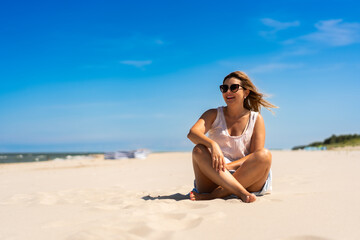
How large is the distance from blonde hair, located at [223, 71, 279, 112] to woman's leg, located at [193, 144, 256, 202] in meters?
1.02

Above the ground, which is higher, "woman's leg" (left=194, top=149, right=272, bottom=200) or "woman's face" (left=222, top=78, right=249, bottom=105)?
"woman's face" (left=222, top=78, right=249, bottom=105)

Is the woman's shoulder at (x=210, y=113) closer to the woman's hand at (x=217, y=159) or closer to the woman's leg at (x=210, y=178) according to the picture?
the woman's leg at (x=210, y=178)

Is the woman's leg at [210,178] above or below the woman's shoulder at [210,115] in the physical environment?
below

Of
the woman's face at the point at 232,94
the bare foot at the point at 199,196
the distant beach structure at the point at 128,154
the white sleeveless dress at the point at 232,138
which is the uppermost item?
the woman's face at the point at 232,94

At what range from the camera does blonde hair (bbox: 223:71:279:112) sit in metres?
4.16

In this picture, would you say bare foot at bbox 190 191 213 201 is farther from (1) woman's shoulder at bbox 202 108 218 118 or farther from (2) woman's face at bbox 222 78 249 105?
(2) woman's face at bbox 222 78 249 105

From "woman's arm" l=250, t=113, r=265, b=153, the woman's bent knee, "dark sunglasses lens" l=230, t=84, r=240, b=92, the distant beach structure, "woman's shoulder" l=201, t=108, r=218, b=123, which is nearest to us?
the woman's bent knee

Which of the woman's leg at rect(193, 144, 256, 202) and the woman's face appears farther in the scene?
the woman's face

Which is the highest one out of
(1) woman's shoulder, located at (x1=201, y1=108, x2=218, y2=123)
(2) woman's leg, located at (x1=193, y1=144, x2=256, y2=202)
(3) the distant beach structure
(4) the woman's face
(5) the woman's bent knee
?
(4) the woman's face

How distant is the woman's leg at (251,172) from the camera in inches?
146

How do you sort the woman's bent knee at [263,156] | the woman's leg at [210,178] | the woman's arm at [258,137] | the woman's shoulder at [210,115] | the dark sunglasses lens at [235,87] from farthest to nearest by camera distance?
the woman's shoulder at [210,115], the dark sunglasses lens at [235,87], the woman's arm at [258,137], the woman's bent knee at [263,156], the woman's leg at [210,178]

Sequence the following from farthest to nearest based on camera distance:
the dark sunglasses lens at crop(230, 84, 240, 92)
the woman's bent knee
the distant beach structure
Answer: the distant beach structure → the dark sunglasses lens at crop(230, 84, 240, 92) → the woman's bent knee

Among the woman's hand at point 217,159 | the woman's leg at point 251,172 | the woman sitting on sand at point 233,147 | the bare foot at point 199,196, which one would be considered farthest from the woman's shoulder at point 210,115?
the bare foot at point 199,196

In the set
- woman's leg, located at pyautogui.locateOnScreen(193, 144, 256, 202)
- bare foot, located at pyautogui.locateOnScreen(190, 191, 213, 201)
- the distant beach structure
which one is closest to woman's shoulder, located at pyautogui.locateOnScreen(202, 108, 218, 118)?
woman's leg, located at pyautogui.locateOnScreen(193, 144, 256, 202)
